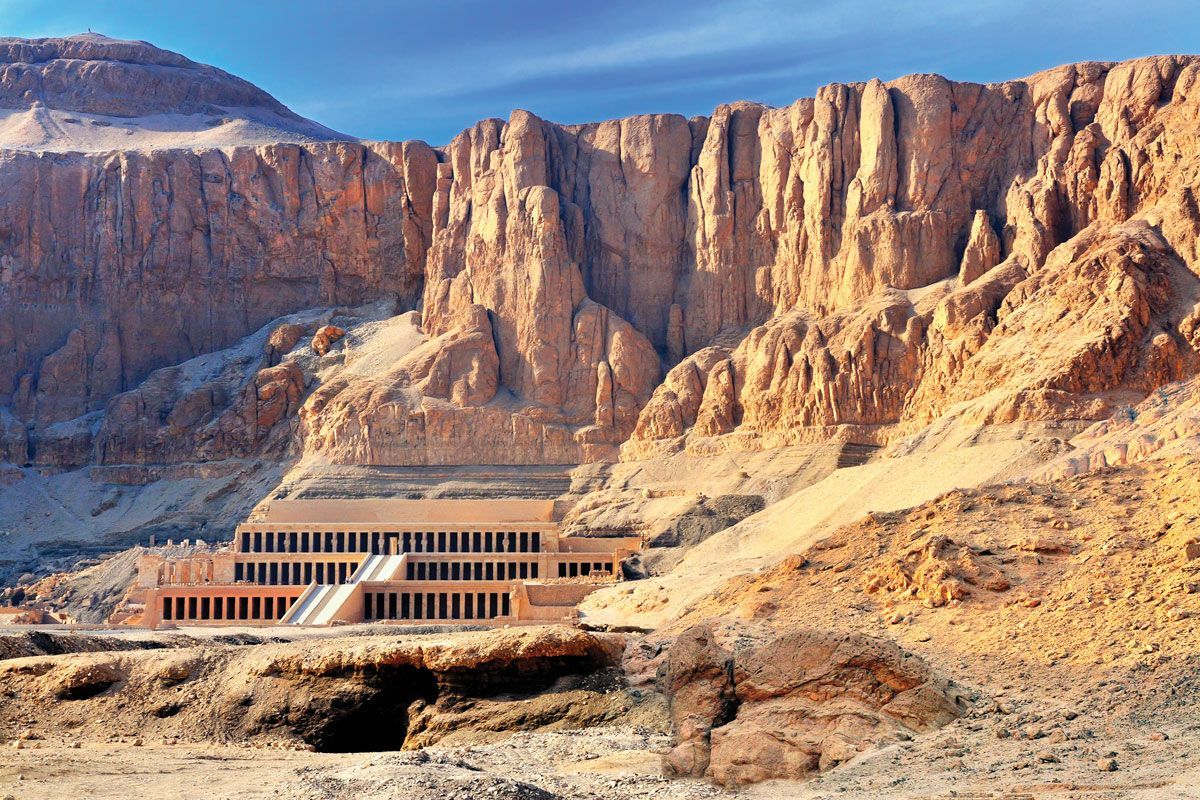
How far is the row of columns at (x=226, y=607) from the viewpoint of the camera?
3632 inches

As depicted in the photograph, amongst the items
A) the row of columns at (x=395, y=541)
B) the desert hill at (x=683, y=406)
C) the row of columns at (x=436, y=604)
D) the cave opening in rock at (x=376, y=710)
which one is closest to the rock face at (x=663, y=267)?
the desert hill at (x=683, y=406)

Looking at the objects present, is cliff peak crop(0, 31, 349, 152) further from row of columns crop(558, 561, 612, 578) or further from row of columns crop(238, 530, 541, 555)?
row of columns crop(558, 561, 612, 578)

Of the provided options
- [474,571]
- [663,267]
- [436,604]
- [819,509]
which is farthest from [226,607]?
[663,267]

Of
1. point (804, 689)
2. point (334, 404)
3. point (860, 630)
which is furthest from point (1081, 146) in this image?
point (804, 689)

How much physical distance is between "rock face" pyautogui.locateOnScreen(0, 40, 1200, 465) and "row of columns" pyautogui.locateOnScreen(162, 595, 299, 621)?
28.9 m

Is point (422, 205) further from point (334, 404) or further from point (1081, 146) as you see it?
point (1081, 146)

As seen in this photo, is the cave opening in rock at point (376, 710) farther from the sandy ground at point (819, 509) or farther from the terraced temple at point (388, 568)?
the terraced temple at point (388, 568)

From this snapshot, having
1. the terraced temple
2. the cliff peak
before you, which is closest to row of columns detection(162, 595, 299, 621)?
the terraced temple

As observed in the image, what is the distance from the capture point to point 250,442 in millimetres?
131125

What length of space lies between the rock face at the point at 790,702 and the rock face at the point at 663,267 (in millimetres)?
63583

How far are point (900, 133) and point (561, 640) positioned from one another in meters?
89.4

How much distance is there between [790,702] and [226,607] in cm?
6433

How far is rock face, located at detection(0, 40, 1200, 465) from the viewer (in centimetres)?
10662

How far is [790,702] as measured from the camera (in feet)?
109
